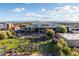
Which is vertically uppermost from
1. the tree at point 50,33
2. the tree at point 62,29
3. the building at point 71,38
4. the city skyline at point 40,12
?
the city skyline at point 40,12

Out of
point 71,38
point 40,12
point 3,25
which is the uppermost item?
point 40,12

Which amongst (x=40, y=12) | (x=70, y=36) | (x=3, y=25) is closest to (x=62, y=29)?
(x=70, y=36)

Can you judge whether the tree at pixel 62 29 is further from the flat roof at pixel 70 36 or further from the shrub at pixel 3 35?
the shrub at pixel 3 35

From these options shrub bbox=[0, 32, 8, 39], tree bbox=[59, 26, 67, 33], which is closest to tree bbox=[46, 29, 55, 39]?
tree bbox=[59, 26, 67, 33]

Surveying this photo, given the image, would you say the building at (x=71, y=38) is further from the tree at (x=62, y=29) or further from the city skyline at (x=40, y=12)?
the city skyline at (x=40, y=12)

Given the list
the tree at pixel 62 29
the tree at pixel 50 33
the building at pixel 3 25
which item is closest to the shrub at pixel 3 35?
the building at pixel 3 25

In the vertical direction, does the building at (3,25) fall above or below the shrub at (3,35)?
above

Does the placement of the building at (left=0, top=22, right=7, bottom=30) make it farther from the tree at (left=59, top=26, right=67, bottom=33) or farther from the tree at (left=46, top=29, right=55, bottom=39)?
the tree at (left=59, top=26, right=67, bottom=33)

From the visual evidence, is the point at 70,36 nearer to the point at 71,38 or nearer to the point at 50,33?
the point at 71,38
